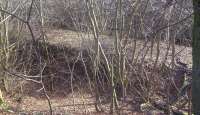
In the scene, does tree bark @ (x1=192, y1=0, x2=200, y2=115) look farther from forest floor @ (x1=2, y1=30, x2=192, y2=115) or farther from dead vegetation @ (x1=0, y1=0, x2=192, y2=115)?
forest floor @ (x1=2, y1=30, x2=192, y2=115)

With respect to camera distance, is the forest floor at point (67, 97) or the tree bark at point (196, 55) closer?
the tree bark at point (196, 55)

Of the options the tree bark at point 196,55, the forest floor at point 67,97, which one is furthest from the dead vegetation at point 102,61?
the tree bark at point 196,55

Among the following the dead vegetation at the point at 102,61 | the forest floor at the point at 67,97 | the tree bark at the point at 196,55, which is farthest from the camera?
the forest floor at the point at 67,97

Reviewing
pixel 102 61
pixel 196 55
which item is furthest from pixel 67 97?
pixel 196 55

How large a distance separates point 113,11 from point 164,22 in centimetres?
120

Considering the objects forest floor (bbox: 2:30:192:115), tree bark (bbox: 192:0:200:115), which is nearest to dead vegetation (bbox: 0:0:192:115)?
forest floor (bbox: 2:30:192:115)

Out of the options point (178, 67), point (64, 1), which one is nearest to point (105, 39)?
point (64, 1)

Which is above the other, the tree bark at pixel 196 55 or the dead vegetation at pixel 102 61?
the tree bark at pixel 196 55

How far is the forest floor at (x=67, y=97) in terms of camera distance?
9.27 m

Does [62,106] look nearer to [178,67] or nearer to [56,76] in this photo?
[56,76]

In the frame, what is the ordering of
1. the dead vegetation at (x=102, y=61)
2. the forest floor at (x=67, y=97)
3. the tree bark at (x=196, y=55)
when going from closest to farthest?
the tree bark at (x=196, y=55), the dead vegetation at (x=102, y=61), the forest floor at (x=67, y=97)

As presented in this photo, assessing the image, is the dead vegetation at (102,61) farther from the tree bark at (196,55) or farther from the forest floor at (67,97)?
the tree bark at (196,55)

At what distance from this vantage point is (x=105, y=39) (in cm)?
938

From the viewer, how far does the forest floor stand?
9.27 metres
